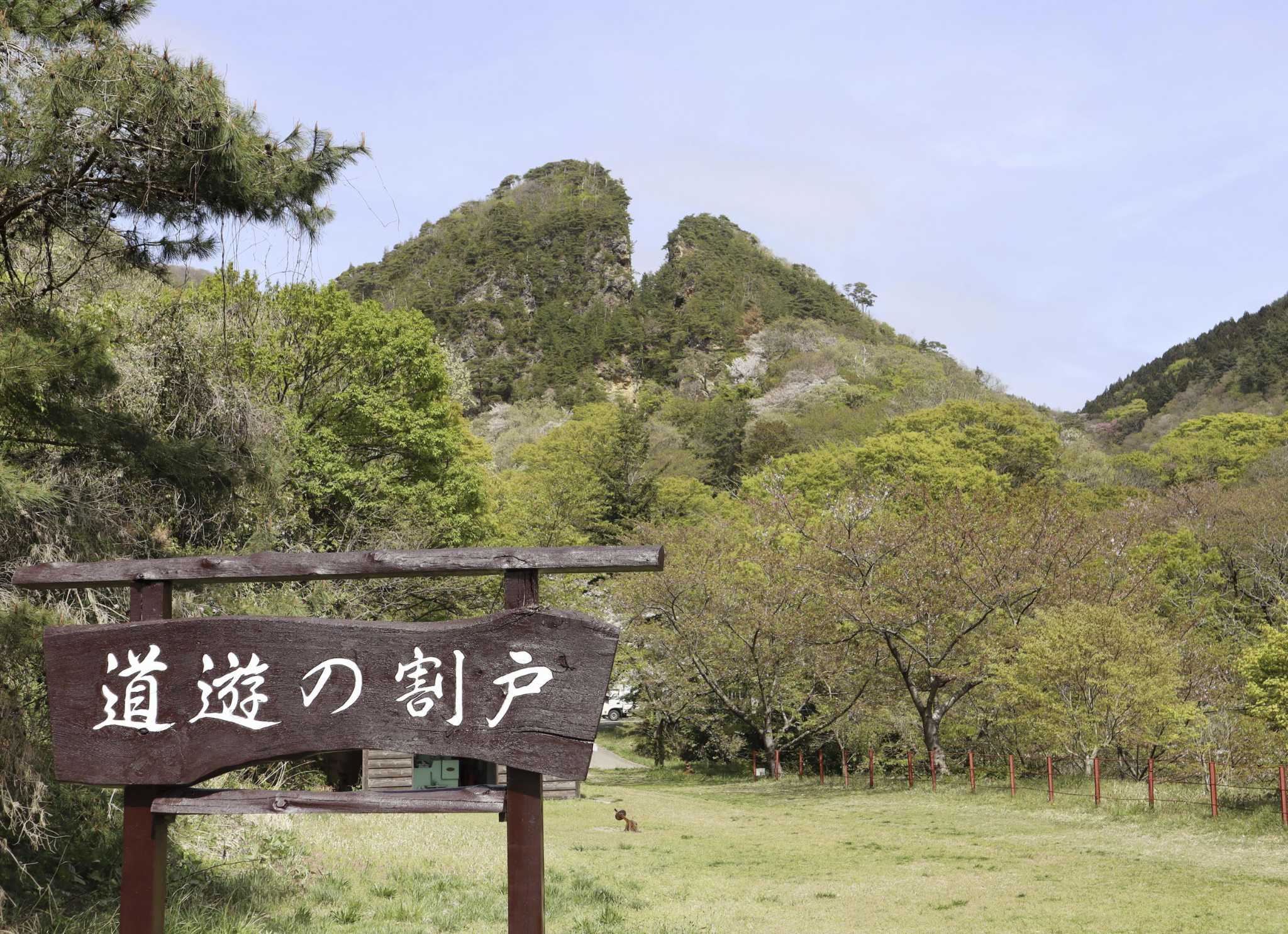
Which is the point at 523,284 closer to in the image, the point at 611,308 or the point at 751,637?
the point at 611,308

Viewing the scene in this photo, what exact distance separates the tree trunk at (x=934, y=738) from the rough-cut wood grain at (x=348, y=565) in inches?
680

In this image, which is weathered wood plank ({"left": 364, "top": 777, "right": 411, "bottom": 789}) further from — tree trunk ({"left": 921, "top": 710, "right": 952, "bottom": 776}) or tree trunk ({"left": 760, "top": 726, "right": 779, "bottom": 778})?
tree trunk ({"left": 921, "top": 710, "right": 952, "bottom": 776})

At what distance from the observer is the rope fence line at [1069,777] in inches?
518

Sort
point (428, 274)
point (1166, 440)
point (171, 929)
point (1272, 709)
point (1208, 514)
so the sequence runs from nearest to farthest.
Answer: point (171, 929)
point (1272, 709)
point (1208, 514)
point (1166, 440)
point (428, 274)

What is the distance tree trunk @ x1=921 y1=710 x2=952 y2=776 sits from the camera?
19469mm

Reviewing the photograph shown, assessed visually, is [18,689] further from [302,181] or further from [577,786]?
[577,786]

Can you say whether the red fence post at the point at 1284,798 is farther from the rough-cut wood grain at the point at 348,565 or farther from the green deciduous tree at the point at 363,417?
the green deciduous tree at the point at 363,417

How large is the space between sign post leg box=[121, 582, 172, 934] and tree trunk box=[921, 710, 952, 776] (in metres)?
17.4

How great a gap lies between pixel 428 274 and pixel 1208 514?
8125cm

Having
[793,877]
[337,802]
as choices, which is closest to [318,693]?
[337,802]

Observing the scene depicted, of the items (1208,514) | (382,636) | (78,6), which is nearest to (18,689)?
(382,636)

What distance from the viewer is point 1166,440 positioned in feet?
146

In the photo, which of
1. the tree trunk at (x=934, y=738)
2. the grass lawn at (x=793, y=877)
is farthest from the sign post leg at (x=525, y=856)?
the tree trunk at (x=934, y=738)

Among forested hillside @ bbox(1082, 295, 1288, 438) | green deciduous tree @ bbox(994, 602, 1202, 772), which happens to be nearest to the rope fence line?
green deciduous tree @ bbox(994, 602, 1202, 772)
